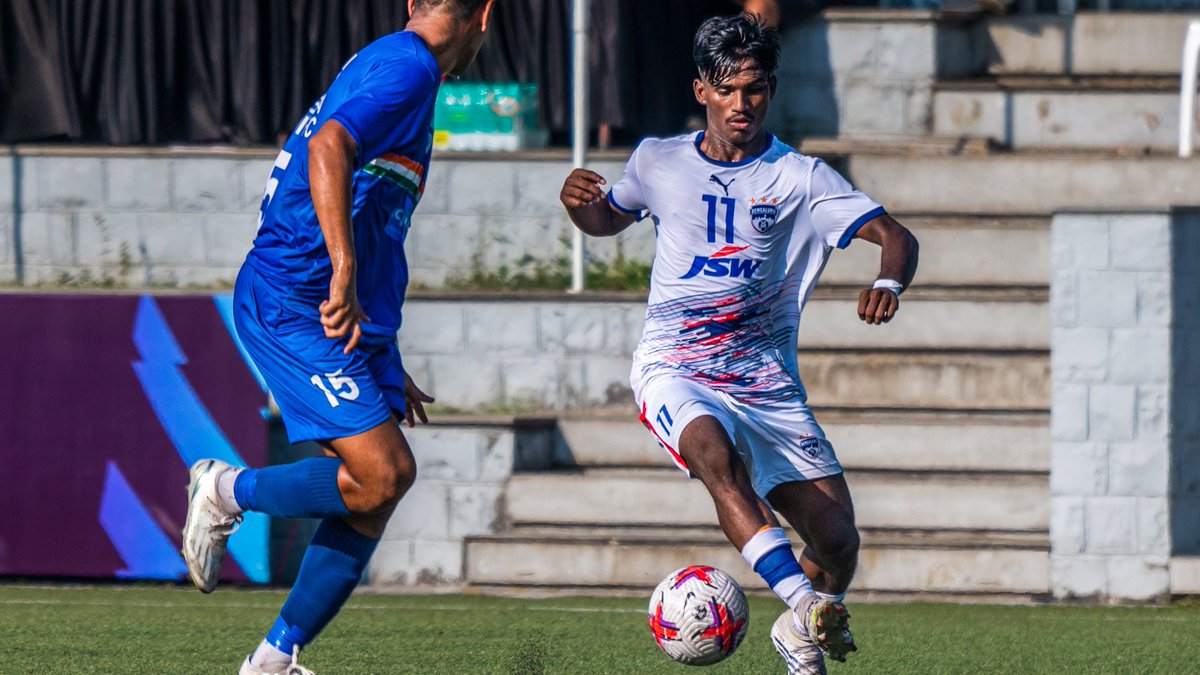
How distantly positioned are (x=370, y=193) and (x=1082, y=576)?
16.3ft

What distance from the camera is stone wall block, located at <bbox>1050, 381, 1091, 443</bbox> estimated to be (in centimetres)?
927

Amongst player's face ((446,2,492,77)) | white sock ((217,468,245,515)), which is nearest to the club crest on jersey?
player's face ((446,2,492,77))

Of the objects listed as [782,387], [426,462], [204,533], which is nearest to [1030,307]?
[426,462]

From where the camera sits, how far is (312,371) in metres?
5.54

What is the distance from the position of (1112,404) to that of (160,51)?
6944mm

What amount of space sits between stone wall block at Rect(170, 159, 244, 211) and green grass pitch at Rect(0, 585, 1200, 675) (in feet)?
10.4

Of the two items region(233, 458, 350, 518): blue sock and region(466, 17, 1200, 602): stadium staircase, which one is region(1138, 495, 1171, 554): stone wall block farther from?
region(233, 458, 350, 518): blue sock

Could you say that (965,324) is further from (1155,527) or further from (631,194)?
(631,194)

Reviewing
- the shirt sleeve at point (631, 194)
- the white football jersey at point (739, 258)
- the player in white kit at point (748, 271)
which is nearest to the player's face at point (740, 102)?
the player in white kit at point (748, 271)

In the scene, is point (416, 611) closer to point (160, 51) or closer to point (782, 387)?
point (782, 387)

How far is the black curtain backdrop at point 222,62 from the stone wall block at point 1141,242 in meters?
4.20

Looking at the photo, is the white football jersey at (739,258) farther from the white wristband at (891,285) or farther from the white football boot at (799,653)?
the white football boot at (799,653)

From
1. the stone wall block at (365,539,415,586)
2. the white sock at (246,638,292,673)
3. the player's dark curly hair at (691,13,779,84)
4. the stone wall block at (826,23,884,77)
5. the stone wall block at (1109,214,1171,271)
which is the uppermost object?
the stone wall block at (826,23,884,77)

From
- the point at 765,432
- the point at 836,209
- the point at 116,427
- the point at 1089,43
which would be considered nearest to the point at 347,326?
the point at 765,432
